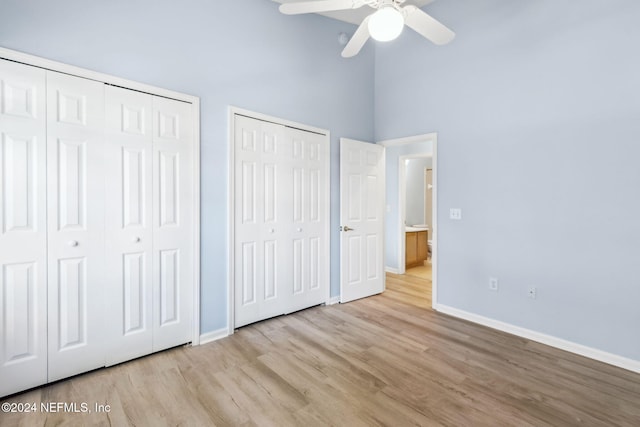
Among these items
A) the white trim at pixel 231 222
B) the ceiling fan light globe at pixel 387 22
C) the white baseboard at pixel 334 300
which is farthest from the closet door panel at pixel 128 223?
the white baseboard at pixel 334 300

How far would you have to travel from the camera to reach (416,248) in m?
5.69

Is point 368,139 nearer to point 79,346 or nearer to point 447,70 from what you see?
point 447,70

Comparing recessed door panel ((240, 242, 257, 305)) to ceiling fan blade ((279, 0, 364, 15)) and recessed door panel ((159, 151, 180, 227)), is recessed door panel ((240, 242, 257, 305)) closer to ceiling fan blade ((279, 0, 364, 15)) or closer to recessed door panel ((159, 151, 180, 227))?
recessed door panel ((159, 151, 180, 227))

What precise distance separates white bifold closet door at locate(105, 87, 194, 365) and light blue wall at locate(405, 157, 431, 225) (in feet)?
18.2

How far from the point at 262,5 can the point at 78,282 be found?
118 inches

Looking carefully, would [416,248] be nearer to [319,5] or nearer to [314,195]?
[314,195]

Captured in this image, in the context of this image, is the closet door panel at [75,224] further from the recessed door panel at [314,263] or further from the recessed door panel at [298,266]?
the recessed door panel at [314,263]

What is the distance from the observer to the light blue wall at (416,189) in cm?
702

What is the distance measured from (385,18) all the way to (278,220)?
83.1 inches

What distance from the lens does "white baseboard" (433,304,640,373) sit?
91.4 inches

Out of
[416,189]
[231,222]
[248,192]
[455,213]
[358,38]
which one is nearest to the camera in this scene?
[358,38]

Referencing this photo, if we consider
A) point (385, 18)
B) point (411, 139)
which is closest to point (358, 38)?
point (385, 18)

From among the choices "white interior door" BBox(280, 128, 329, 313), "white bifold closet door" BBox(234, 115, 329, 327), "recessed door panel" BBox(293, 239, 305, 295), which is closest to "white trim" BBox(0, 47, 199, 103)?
"white bifold closet door" BBox(234, 115, 329, 327)

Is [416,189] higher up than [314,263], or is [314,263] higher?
[416,189]
